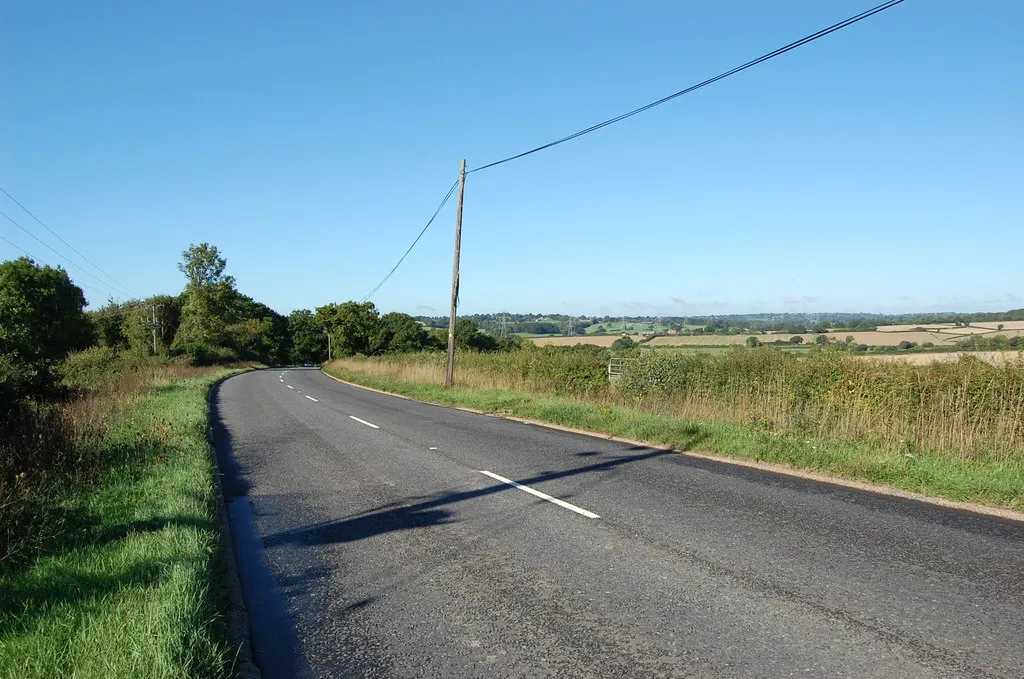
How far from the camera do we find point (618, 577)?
5.36 meters

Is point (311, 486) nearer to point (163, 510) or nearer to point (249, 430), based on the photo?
point (163, 510)

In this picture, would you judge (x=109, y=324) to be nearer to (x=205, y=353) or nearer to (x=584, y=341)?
(x=205, y=353)

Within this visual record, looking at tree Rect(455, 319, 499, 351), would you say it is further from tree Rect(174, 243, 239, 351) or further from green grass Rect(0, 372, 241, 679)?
green grass Rect(0, 372, 241, 679)

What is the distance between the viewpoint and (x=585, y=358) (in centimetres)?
2397

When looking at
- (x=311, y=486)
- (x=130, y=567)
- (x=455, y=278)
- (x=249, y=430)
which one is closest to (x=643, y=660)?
(x=130, y=567)

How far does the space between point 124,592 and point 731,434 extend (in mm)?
10080

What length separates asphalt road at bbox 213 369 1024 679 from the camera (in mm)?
4066

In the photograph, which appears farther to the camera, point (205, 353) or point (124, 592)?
point (205, 353)

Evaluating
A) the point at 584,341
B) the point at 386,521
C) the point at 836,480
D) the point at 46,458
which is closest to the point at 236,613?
the point at 386,521

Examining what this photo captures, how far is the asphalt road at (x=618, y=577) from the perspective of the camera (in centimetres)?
407

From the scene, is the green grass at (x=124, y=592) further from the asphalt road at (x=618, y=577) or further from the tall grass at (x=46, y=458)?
the asphalt road at (x=618, y=577)

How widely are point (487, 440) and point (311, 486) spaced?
181 inches

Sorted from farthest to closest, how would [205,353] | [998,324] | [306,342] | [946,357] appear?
1. [306,342]
2. [205,353]
3. [998,324]
4. [946,357]

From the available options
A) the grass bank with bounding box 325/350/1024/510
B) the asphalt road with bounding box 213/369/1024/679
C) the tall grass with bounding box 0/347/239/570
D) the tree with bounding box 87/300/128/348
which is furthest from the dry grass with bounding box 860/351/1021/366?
the tree with bounding box 87/300/128/348
